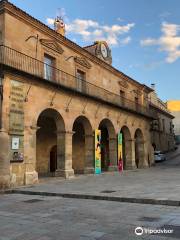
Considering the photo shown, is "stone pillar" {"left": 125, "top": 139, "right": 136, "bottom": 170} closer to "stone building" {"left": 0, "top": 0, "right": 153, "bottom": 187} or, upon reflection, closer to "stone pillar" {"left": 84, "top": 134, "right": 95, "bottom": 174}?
"stone building" {"left": 0, "top": 0, "right": 153, "bottom": 187}

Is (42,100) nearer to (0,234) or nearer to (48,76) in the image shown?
(48,76)

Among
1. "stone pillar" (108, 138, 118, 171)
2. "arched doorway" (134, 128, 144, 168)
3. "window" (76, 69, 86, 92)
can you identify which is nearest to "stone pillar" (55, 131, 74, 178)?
"window" (76, 69, 86, 92)

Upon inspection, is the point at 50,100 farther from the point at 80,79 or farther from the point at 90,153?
the point at 90,153

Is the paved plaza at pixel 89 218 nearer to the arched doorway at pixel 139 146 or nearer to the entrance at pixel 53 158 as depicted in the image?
the entrance at pixel 53 158

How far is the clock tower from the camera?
82.6 ft

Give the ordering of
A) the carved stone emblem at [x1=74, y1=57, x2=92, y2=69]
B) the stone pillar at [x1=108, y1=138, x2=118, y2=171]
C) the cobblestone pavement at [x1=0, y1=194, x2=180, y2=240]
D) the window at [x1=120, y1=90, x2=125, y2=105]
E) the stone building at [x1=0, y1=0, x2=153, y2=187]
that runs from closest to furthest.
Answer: the cobblestone pavement at [x1=0, y1=194, x2=180, y2=240] → the stone building at [x1=0, y1=0, x2=153, y2=187] → the carved stone emblem at [x1=74, y1=57, x2=92, y2=69] → the stone pillar at [x1=108, y1=138, x2=118, y2=171] → the window at [x1=120, y1=90, x2=125, y2=105]

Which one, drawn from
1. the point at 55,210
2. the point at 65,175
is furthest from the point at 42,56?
the point at 55,210

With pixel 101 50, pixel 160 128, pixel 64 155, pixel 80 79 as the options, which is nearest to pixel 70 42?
pixel 80 79

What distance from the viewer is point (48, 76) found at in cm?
1761

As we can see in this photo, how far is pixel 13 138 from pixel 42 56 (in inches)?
215

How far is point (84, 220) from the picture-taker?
6.62 m

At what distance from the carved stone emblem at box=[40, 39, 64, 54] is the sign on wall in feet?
12.3

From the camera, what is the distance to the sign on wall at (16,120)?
13797mm

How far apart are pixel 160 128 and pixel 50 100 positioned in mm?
31045
